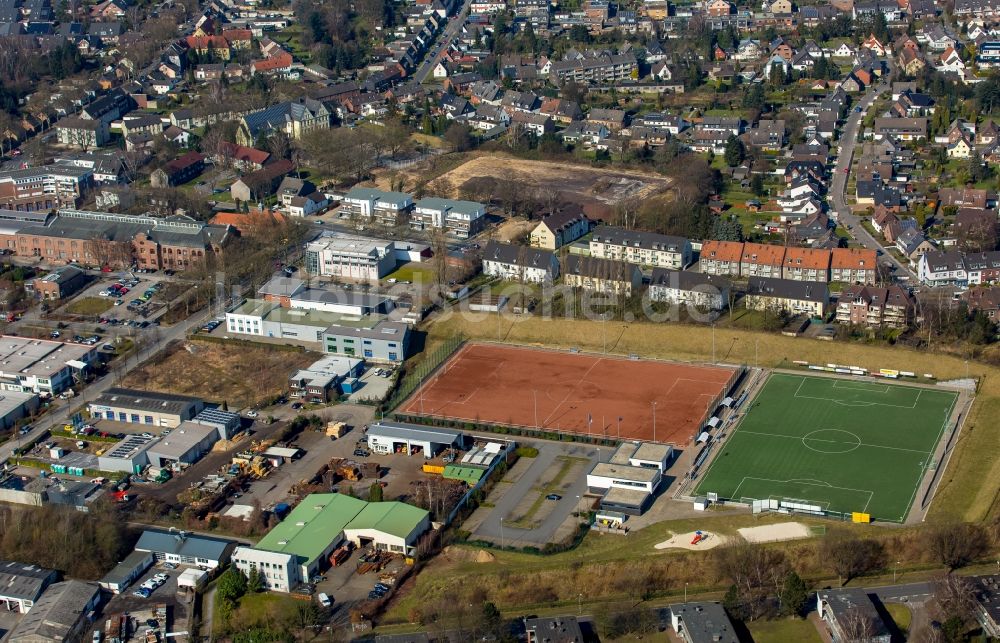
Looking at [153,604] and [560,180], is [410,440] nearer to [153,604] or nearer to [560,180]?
[153,604]

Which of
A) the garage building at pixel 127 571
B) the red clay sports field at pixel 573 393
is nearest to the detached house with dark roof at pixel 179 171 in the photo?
the red clay sports field at pixel 573 393

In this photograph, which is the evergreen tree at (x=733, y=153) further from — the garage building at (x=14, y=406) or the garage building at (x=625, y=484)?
the garage building at (x=14, y=406)

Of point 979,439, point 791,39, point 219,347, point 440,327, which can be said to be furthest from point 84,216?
point 791,39

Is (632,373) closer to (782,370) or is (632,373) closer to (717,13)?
(782,370)

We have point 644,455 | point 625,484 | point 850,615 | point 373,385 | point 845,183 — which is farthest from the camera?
point 845,183

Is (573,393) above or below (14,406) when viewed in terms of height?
above

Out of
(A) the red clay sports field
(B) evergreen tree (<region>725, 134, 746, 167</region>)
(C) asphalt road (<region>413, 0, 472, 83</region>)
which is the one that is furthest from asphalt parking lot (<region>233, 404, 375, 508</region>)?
(C) asphalt road (<region>413, 0, 472, 83</region>)

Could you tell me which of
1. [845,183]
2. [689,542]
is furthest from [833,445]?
[845,183]

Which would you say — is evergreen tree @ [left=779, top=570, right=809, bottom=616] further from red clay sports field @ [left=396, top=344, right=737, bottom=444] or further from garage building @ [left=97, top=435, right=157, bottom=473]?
garage building @ [left=97, top=435, right=157, bottom=473]
